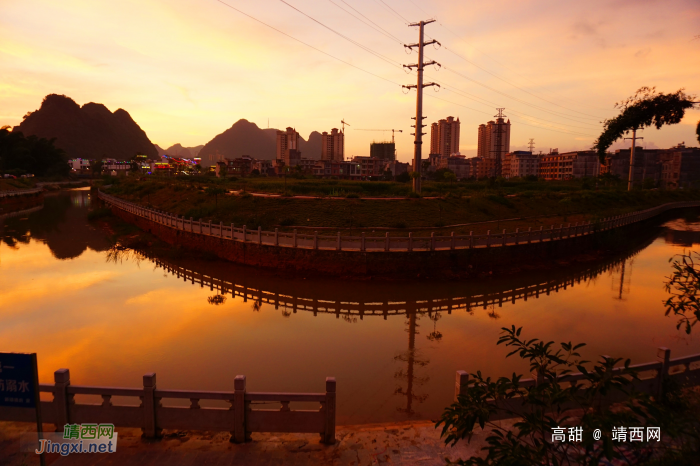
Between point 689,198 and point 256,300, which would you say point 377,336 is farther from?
point 689,198

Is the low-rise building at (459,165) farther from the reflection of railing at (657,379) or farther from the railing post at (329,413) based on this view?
the railing post at (329,413)

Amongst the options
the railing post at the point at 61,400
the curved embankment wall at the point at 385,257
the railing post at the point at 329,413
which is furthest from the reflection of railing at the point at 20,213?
the railing post at the point at 329,413

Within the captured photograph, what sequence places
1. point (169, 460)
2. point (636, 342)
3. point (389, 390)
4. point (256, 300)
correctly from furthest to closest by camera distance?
1. point (256, 300)
2. point (636, 342)
3. point (389, 390)
4. point (169, 460)

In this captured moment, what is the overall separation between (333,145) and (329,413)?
162817 millimetres

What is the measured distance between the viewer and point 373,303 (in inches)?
696

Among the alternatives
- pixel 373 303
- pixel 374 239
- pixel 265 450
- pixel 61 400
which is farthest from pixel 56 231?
pixel 265 450

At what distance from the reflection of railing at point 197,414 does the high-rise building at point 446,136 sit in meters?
167

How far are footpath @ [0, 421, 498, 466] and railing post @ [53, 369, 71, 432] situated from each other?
1.67 ft

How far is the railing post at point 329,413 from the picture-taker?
6.62 m

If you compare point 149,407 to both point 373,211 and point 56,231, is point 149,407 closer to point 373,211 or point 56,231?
point 373,211

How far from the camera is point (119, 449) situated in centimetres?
640

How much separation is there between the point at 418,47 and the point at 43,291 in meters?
31.8

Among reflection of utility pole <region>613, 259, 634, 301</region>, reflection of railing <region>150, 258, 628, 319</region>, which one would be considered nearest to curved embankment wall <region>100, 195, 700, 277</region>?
reflection of railing <region>150, 258, 628, 319</region>

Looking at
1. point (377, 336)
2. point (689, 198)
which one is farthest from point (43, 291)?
point (689, 198)
